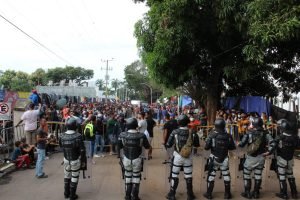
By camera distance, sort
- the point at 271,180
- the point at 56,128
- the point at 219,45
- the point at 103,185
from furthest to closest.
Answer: the point at 219,45 < the point at 56,128 < the point at 271,180 < the point at 103,185

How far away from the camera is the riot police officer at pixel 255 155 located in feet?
26.5

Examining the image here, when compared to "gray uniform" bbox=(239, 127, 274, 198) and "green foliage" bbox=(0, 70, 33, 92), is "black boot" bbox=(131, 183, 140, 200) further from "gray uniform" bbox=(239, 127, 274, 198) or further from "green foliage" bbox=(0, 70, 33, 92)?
"green foliage" bbox=(0, 70, 33, 92)

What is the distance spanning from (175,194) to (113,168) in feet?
11.6

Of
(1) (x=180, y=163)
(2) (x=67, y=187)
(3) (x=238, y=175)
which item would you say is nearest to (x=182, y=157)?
(1) (x=180, y=163)

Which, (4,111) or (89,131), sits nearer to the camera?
(4,111)

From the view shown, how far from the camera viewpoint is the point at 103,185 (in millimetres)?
9039

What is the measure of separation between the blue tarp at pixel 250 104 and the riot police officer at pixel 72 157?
1351cm

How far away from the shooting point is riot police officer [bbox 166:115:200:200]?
25.5ft

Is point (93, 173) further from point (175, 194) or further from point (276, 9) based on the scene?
point (276, 9)

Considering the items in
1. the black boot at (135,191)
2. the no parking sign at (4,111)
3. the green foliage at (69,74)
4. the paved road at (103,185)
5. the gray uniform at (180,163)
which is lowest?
the paved road at (103,185)

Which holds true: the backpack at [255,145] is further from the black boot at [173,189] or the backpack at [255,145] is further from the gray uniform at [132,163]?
the gray uniform at [132,163]

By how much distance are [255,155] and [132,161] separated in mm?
2664

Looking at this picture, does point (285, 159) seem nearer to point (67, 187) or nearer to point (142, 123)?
point (67, 187)

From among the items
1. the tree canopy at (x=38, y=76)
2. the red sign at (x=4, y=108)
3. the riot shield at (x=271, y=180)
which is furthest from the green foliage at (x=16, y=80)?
the riot shield at (x=271, y=180)
